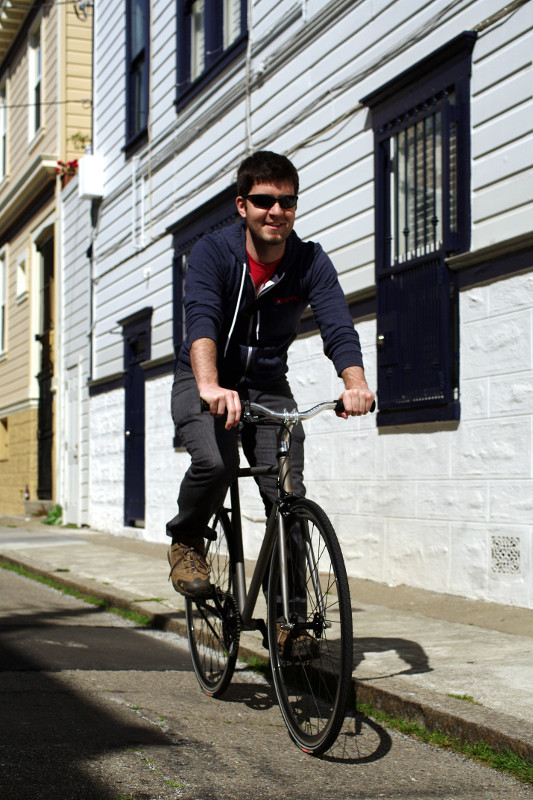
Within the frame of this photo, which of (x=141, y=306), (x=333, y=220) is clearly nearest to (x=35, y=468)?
(x=141, y=306)

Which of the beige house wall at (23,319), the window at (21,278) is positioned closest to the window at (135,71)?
the beige house wall at (23,319)

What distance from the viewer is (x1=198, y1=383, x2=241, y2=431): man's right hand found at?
3.46m

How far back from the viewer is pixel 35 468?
1967 cm

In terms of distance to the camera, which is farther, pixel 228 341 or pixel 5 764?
pixel 228 341

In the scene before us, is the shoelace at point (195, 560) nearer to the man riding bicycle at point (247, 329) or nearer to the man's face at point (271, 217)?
the man riding bicycle at point (247, 329)

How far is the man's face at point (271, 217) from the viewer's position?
13.0ft

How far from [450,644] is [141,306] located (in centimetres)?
948


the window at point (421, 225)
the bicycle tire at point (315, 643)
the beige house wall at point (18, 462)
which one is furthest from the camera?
the beige house wall at point (18, 462)

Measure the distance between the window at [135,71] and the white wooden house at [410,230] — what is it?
2146mm

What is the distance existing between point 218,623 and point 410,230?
4218 millimetres

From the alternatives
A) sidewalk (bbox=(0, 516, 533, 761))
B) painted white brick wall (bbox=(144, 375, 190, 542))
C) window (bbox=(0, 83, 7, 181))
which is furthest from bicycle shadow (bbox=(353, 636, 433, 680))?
window (bbox=(0, 83, 7, 181))

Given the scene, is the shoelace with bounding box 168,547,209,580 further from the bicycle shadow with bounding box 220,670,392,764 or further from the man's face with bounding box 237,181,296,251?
the man's face with bounding box 237,181,296,251

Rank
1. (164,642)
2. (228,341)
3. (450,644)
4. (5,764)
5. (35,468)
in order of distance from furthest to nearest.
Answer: (35,468) < (164,642) < (450,644) < (228,341) < (5,764)

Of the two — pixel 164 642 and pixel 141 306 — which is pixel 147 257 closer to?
pixel 141 306
